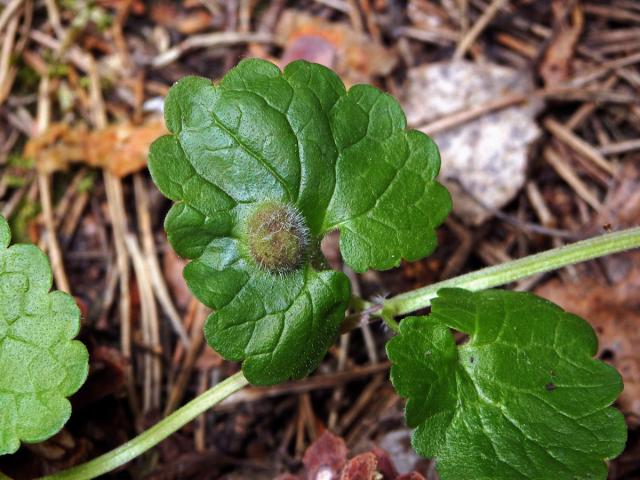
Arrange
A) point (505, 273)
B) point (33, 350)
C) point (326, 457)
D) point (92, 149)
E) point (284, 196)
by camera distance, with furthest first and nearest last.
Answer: point (92, 149), point (326, 457), point (505, 273), point (284, 196), point (33, 350)

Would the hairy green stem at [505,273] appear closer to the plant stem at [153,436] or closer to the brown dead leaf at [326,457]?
the plant stem at [153,436]

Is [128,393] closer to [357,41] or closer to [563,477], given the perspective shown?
[563,477]

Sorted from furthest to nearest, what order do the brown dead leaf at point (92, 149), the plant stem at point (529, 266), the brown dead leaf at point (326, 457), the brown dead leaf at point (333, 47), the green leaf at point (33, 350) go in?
the brown dead leaf at point (333, 47) < the brown dead leaf at point (92, 149) < the brown dead leaf at point (326, 457) < the plant stem at point (529, 266) < the green leaf at point (33, 350)

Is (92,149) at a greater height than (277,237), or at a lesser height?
lesser

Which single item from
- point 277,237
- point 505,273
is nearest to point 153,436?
point 277,237

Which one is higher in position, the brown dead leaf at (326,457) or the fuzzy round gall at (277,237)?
the fuzzy round gall at (277,237)

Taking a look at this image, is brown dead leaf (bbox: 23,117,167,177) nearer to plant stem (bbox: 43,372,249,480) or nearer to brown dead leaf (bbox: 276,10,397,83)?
brown dead leaf (bbox: 276,10,397,83)

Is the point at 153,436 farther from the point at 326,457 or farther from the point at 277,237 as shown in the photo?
the point at 277,237

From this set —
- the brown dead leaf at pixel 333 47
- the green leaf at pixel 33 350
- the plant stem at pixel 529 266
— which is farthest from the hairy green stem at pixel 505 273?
the brown dead leaf at pixel 333 47
